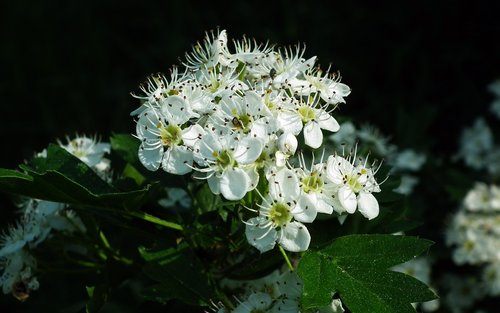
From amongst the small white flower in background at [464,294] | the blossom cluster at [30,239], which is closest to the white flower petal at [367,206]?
the blossom cluster at [30,239]

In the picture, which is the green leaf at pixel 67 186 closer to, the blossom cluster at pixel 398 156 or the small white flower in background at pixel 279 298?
the small white flower in background at pixel 279 298

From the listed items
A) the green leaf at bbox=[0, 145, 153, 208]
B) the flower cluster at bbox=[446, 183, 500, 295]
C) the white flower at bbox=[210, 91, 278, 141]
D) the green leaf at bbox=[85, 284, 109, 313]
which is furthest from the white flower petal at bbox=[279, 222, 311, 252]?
the flower cluster at bbox=[446, 183, 500, 295]

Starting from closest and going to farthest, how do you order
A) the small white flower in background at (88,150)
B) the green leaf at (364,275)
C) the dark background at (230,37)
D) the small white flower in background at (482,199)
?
the green leaf at (364,275) < the small white flower in background at (88,150) < the small white flower in background at (482,199) < the dark background at (230,37)

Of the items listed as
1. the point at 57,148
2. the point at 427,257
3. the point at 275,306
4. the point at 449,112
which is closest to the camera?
the point at 275,306

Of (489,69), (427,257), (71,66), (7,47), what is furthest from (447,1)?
(7,47)

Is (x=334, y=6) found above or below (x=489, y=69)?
above

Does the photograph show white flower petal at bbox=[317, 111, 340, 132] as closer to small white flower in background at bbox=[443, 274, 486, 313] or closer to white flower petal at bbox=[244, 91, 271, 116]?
white flower petal at bbox=[244, 91, 271, 116]

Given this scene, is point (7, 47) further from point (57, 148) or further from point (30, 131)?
point (57, 148)
